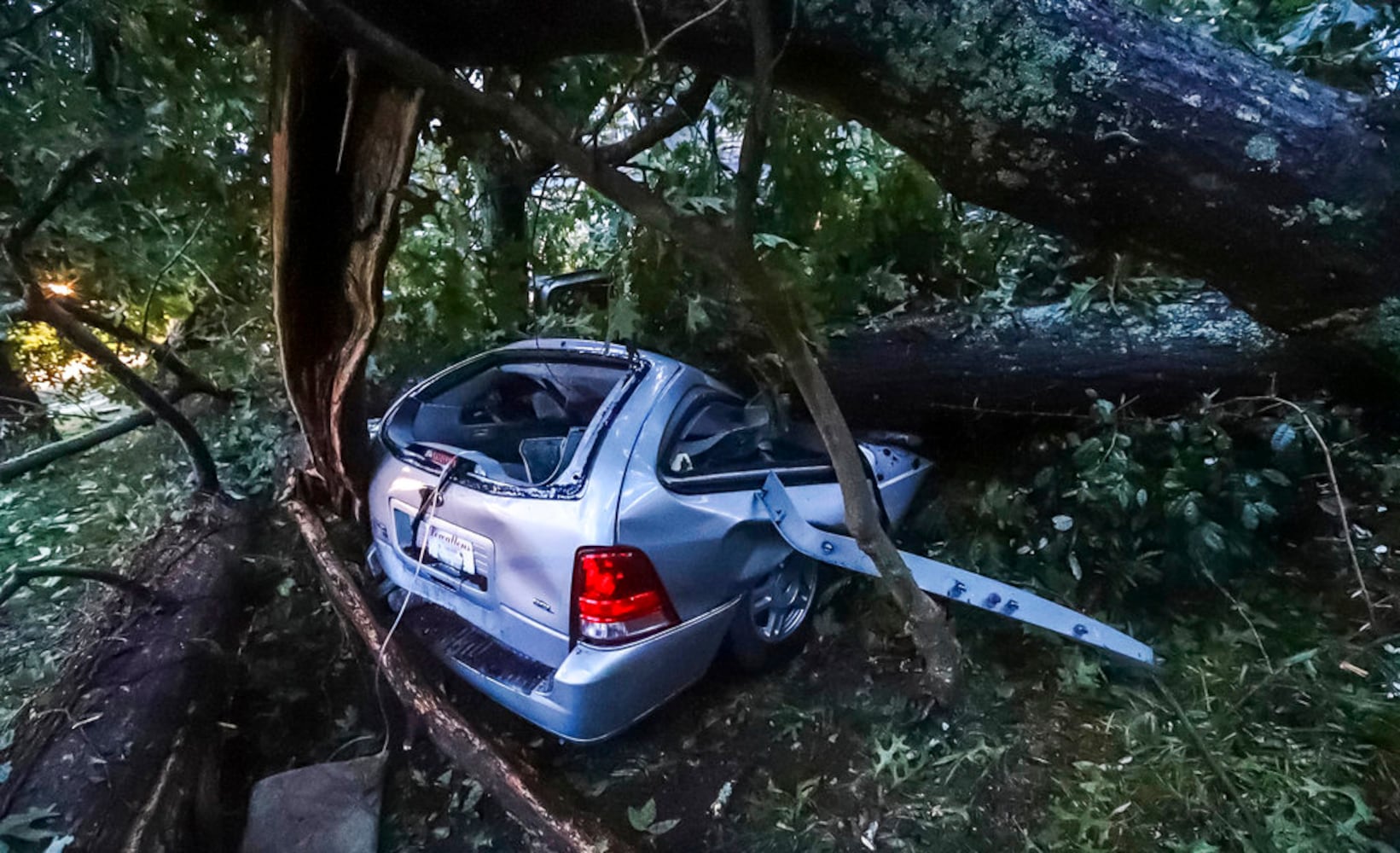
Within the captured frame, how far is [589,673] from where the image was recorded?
2549mm

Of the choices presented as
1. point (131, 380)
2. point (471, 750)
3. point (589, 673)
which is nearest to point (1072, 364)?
point (589, 673)

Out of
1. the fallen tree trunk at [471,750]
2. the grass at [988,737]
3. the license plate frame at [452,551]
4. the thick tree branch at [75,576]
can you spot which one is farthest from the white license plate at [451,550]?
the thick tree branch at [75,576]

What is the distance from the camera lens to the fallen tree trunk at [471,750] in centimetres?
246

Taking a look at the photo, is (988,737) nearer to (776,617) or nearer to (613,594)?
(776,617)

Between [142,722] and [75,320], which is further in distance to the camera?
[75,320]

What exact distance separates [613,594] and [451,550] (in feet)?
2.18

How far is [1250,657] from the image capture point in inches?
106

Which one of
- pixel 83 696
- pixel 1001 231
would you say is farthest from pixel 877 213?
pixel 83 696

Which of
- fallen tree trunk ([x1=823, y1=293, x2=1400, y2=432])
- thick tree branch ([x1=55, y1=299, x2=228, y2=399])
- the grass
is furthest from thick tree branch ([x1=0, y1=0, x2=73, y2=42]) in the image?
fallen tree trunk ([x1=823, y1=293, x2=1400, y2=432])

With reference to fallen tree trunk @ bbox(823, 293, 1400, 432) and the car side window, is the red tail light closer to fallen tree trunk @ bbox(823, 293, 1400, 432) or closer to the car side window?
the car side window

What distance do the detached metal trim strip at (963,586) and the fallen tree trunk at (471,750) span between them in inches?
42.5

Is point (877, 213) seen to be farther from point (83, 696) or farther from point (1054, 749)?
point (83, 696)

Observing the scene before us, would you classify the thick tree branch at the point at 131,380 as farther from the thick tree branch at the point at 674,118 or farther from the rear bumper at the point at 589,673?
the thick tree branch at the point at 674,118

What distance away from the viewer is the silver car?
2562mm
